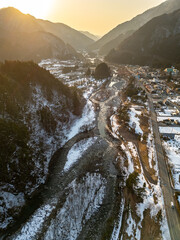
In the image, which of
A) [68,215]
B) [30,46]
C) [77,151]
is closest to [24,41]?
[30,46]

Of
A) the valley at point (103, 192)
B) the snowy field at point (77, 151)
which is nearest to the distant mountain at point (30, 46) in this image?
the snowy field at point (77, 151)

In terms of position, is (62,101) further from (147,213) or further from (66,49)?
(66,49)

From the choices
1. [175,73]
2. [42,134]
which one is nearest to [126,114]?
[42,134]

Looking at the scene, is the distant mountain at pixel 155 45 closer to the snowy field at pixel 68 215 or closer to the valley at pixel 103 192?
the valley at pixel 103 192

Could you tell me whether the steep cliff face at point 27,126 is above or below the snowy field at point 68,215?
above

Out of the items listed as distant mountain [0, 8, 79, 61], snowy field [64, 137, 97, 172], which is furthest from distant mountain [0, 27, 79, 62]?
snowy field [64, 137, 97, 172]

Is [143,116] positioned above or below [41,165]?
above
